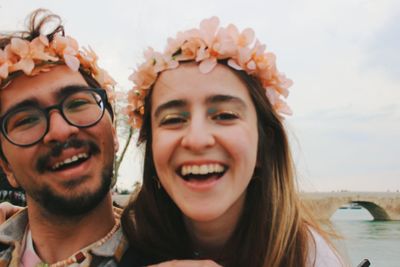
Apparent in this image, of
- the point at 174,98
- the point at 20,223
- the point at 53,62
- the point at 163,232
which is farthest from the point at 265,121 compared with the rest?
the point at 20,223

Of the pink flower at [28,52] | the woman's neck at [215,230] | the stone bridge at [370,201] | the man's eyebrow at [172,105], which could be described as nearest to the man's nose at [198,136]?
the man's eyebrow at [172,105]

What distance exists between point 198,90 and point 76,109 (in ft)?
2.09

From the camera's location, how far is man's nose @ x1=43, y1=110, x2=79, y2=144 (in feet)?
7.07

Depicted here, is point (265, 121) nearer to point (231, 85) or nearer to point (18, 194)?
point (231, 85)

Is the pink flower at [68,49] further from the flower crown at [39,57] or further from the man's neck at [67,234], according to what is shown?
the man's neck at [67,234]

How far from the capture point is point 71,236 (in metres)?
2.34

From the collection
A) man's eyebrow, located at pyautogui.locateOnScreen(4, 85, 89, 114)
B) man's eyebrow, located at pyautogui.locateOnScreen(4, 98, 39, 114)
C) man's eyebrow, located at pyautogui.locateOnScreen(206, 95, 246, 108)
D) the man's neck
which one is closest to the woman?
man's eyebrow, located at pyautogui.locateOnScreen(206, 95, 246, 108)

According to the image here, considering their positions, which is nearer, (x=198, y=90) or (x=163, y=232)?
(x=198, y=90)

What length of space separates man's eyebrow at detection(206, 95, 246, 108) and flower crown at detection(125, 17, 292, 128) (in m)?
0.13

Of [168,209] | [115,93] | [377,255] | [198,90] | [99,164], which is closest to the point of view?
[198,90]

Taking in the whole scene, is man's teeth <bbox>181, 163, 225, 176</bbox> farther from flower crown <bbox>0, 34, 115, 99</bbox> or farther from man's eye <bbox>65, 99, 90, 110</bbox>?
flower crown <bbox>0, 34, 115, 99</bbox>

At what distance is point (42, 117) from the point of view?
2.21 m

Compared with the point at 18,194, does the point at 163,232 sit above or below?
above

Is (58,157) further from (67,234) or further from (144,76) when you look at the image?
(144,76)
